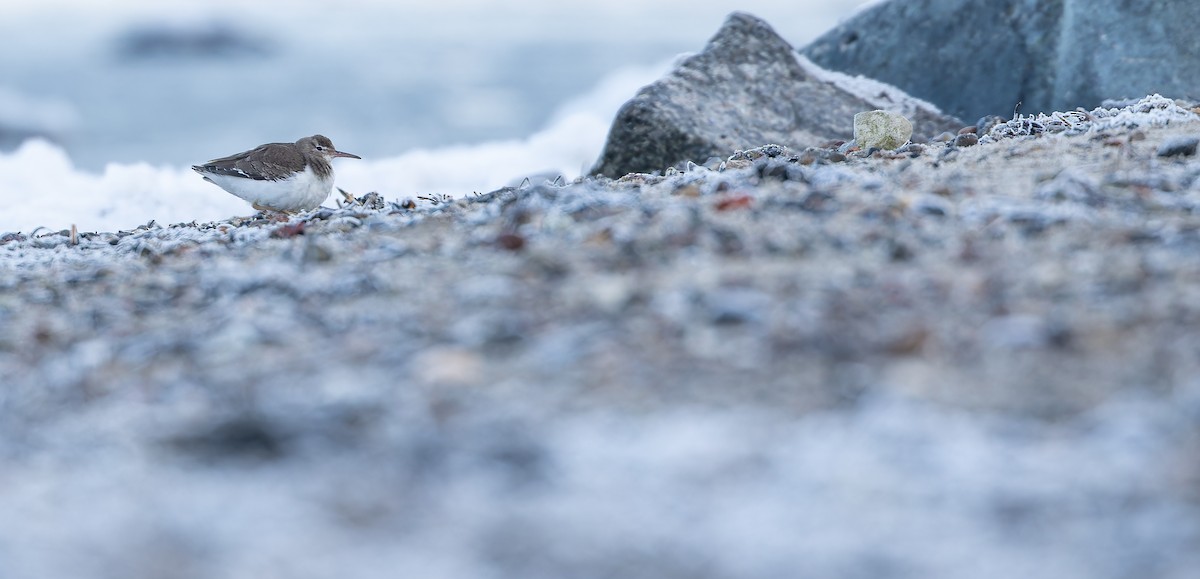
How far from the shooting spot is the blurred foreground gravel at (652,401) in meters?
2.34

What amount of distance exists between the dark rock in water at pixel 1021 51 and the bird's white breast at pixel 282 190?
4361mm

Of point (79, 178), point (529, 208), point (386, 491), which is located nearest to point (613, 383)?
point (386, 491)

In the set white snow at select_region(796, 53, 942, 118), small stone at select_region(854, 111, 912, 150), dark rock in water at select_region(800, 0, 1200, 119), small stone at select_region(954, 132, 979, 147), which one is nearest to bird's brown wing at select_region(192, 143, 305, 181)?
small stone at select_region(854, 111, 912, 150)

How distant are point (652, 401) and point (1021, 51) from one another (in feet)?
21.7

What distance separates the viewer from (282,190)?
7.02 meters

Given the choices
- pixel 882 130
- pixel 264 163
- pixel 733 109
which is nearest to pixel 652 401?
pixel 882 130

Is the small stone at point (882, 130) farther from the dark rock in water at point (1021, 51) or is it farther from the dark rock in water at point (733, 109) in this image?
the dark rock in water at point (1021, 51)

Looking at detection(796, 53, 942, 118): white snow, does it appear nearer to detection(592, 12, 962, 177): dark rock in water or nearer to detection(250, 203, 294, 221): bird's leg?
detection(592, 12, 962, 177): dark rock in water

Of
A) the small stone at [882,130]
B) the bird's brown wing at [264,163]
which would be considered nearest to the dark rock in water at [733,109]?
the small stone at [882,130]

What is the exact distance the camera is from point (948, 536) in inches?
91.0

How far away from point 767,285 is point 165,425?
64.8 inches

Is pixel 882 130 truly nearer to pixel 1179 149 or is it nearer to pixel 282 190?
pixel 1179 149

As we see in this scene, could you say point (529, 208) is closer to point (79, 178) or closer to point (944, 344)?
point (944, 344)

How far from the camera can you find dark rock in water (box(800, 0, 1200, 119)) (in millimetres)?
8055
